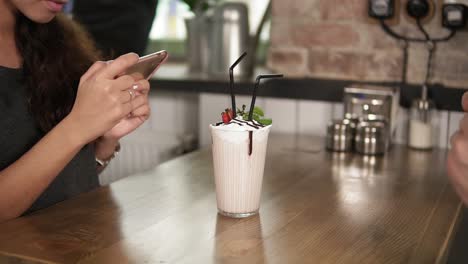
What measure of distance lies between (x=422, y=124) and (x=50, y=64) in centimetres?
102

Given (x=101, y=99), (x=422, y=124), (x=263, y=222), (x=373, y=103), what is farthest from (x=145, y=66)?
(x=422, y=124)

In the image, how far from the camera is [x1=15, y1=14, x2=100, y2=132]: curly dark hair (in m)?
1.40

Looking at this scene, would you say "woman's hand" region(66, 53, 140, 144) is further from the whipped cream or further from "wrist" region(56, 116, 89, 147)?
the whipped cream

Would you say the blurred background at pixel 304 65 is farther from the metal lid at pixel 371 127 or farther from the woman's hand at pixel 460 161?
the woman's hand at pixel 460 161

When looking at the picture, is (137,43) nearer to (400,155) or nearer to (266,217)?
(400,155)

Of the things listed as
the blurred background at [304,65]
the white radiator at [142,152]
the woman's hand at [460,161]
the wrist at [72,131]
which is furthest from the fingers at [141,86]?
the white radiator at [142,152]

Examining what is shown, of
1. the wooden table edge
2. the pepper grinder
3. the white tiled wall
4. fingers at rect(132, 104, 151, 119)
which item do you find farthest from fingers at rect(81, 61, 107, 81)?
the pepper grinder

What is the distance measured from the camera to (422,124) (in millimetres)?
1820

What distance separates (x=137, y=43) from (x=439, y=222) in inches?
55.4

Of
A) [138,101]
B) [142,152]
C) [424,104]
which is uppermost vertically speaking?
[138,101]

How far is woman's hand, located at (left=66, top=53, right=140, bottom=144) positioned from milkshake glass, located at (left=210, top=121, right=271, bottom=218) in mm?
177

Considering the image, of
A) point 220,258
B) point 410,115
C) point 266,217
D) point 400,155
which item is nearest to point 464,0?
point 410,115

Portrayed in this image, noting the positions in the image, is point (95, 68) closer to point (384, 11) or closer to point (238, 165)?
point (238, 165)

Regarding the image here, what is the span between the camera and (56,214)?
118 centimetres
